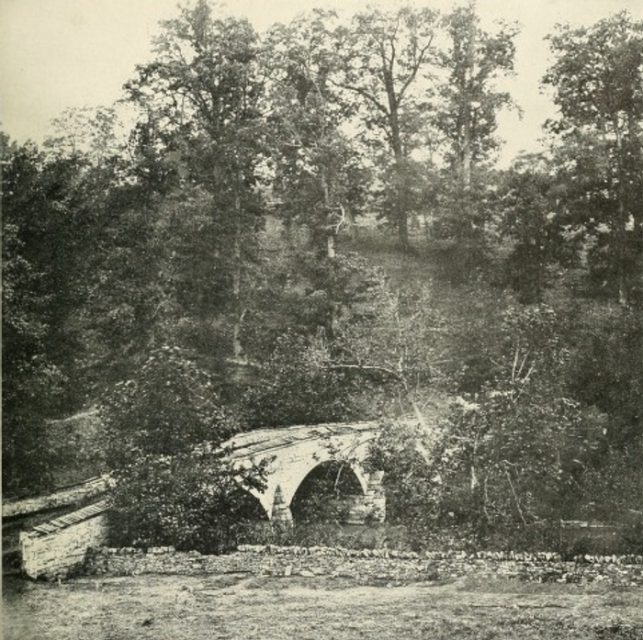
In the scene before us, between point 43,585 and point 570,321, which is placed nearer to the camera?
point 43,585

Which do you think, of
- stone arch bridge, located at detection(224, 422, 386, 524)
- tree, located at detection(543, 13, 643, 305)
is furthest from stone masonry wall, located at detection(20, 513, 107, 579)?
tree, located at detection(543, 13, 643, 305)

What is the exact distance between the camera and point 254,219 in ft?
20.3

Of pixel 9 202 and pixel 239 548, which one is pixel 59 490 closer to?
pixel 239 548

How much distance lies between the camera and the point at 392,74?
6047mm

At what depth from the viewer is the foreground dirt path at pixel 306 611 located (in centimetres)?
554

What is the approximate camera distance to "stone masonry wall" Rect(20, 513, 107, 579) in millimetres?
5594

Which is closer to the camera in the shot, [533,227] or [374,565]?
[374,565]

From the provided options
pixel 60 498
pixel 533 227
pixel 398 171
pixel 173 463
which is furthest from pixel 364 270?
pixel 60 498

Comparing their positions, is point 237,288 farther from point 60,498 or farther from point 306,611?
point 306,611

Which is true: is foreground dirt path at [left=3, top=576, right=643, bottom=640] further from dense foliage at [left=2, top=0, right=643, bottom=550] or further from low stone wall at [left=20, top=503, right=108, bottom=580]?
dense foliage at [left=2, top=0, right=643, bottom=550]

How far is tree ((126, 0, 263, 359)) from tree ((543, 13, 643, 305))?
2.33 meters

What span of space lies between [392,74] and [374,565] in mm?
3724

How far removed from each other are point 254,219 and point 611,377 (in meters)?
3.01

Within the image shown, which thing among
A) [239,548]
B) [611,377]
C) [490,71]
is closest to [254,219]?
[490,71]
